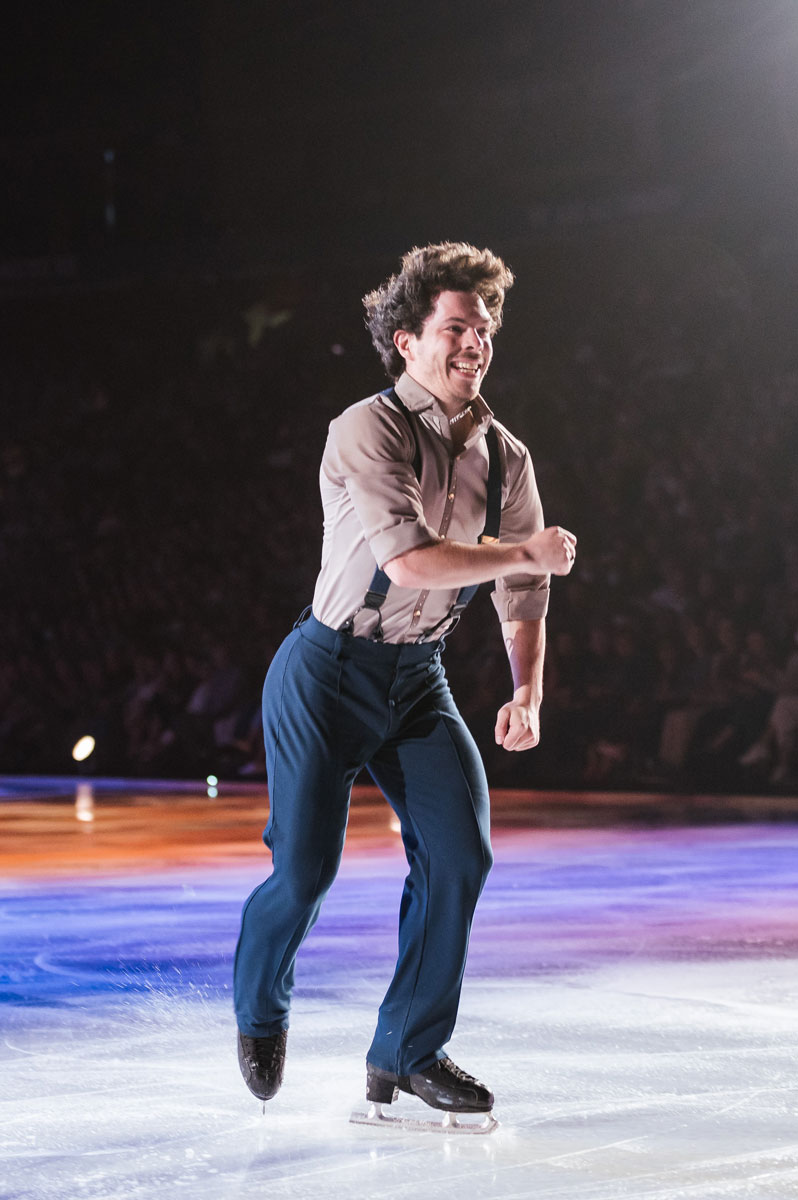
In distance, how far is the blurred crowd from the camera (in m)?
10.7

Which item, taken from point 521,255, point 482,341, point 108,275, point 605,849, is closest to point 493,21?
point 521,255

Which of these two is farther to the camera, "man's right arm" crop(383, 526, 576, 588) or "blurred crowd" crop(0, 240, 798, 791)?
"blurred crowd" crop(0, 240, 798, 791)

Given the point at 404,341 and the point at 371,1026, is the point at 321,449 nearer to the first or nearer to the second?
the point at 371,1026

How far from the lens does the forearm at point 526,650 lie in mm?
3029

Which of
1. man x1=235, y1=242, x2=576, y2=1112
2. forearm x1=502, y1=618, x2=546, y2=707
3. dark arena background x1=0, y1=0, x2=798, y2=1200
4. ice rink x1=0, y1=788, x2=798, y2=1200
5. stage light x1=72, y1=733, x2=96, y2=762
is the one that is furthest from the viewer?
stage light x1=72, y1=733, x2=96, y2=762

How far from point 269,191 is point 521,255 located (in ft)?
9.08

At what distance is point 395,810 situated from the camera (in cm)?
293

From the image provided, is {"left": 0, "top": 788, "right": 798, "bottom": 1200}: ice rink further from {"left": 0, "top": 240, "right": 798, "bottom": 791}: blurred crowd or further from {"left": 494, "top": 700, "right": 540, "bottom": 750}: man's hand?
{"left": 0, "top": 240, "right": 798, "bottom": 791}: blurred crowd

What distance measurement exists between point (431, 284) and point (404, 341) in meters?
0.13

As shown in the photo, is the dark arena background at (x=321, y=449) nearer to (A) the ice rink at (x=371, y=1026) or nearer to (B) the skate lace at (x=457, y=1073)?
(A) the ice rink at (x=371, y=1026)

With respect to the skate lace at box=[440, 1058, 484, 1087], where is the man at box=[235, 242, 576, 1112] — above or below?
above

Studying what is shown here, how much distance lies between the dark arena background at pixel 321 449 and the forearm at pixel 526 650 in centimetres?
125

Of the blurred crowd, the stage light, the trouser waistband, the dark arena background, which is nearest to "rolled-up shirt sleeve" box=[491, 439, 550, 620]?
the trouser waistband

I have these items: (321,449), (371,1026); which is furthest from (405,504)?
(321,449)
